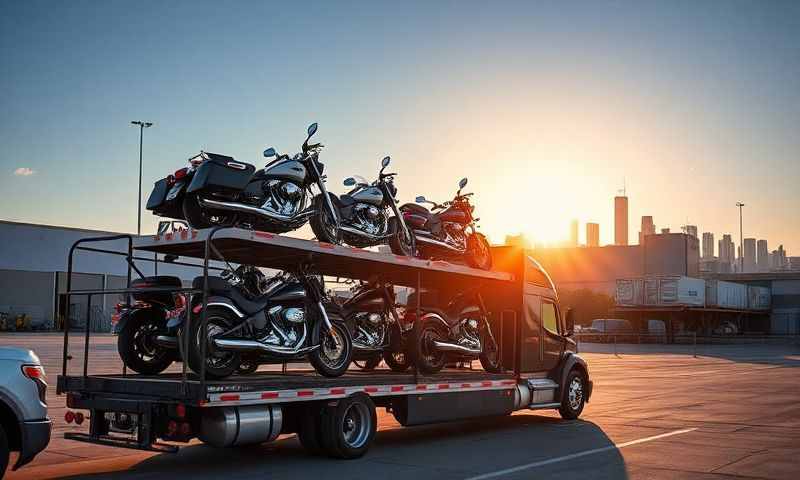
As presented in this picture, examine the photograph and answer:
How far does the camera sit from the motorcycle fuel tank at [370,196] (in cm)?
1299

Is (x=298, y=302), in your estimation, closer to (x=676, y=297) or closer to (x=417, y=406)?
(x=417, y=406)

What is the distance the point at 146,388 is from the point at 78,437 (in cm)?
104

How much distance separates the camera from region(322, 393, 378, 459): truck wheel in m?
10.7

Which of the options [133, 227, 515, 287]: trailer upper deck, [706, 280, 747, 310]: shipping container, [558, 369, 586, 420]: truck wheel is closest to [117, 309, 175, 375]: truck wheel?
[133, 227, 515, 287]: trailer upper deck

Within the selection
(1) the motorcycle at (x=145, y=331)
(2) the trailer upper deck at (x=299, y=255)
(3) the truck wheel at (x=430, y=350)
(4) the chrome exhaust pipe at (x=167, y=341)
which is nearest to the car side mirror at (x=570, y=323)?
(2) the trailer upper deck at (x=299, y=255)

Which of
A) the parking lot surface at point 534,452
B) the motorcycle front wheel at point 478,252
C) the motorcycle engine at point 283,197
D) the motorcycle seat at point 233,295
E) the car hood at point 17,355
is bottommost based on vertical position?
the parking lot surface at point 534,452

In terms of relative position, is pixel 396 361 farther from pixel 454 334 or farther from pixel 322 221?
pixel 322 221

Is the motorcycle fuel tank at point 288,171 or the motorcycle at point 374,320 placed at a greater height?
the motorcycle fuel tank at point 288,171

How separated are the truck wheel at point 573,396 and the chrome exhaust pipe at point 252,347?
6.46 metres

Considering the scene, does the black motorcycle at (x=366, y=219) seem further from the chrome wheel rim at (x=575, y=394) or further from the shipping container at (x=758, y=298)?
the shipping container at (x=758, y=298)

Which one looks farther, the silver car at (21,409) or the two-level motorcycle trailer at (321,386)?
the two-level motorcycle trailer at (321,386)

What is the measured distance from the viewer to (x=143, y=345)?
11234 mm

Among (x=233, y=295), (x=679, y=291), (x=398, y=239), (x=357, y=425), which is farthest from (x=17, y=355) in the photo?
(x=679, y=291)

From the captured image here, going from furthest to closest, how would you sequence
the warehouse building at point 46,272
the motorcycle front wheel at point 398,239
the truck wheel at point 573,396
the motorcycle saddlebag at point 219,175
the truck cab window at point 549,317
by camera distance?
the warehouse building at point 46,272 → the truck cab window at point 549,317 → the truck wheel at point 573,396 → the motorcycle front wheel at point 398,239 → the motorcycle saddlebag at point 219,175
